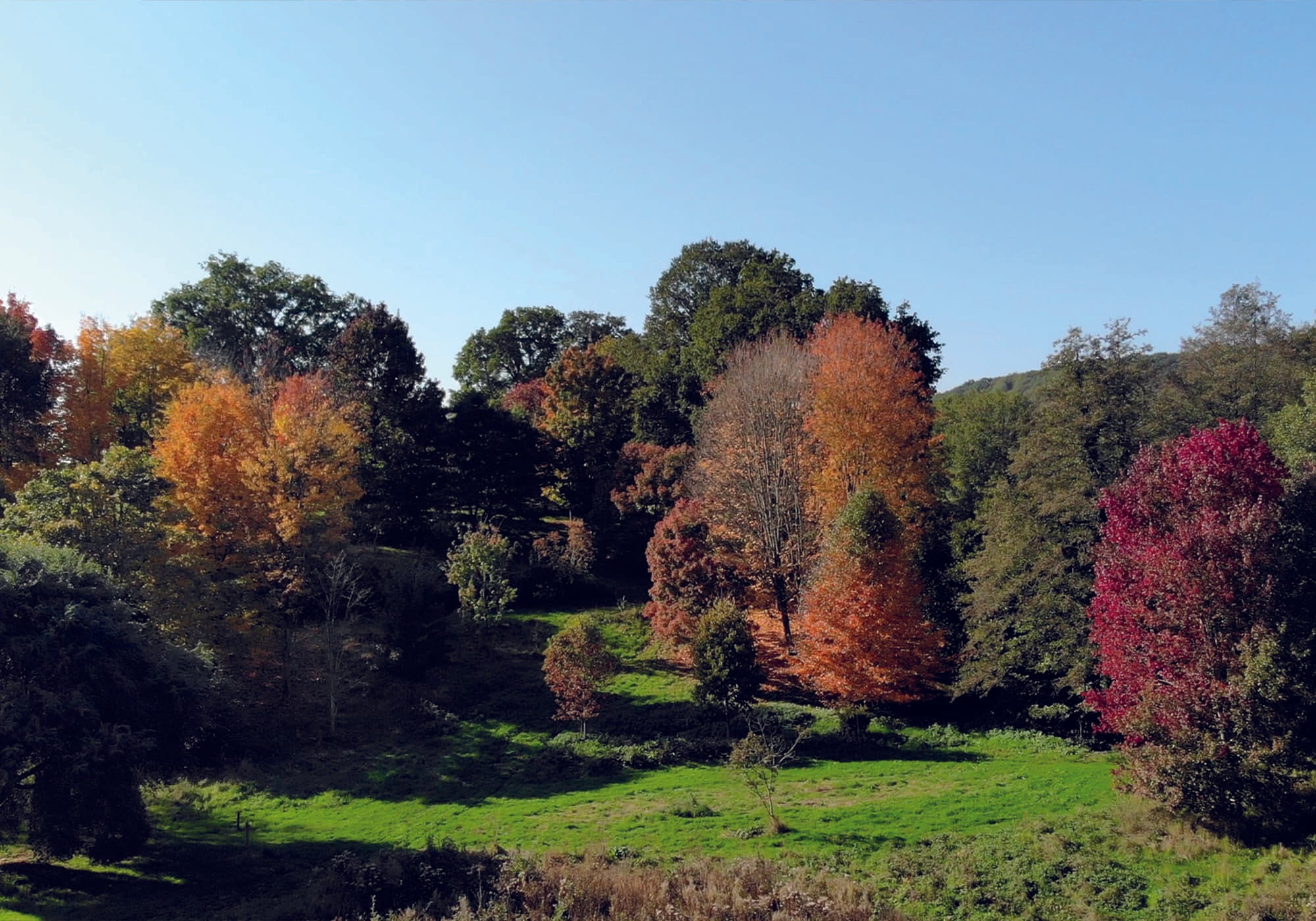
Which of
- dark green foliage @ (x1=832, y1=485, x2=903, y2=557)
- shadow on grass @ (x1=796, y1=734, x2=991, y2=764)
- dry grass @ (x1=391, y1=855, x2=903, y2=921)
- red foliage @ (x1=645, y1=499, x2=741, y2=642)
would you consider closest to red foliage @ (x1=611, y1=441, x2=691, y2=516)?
red foliage @ (x1=645, y1=499, x2=741, y2=642)

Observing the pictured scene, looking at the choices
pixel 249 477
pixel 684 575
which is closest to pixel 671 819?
pixel 684 575

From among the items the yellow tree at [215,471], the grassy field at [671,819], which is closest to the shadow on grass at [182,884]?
the grassy field at [671,819]

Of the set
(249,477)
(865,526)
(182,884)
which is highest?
(249,477)

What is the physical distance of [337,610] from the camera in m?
39.8

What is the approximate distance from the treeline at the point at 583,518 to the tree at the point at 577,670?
33 centimetres

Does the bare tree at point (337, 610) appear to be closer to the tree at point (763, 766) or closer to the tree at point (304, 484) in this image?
the tree at point (304, 484)

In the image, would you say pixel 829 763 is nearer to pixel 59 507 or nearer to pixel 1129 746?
pixel 1129 746

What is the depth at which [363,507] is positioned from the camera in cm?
4766

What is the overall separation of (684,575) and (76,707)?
22335mm

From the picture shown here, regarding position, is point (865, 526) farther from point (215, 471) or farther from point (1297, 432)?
point (215, 471)

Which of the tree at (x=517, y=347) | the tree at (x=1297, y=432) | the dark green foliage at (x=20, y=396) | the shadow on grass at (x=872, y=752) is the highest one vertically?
the tree at (x=517, y=347)

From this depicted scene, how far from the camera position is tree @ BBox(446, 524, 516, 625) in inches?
1560

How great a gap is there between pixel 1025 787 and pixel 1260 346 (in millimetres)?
29420

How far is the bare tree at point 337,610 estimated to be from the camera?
34.1 metres
